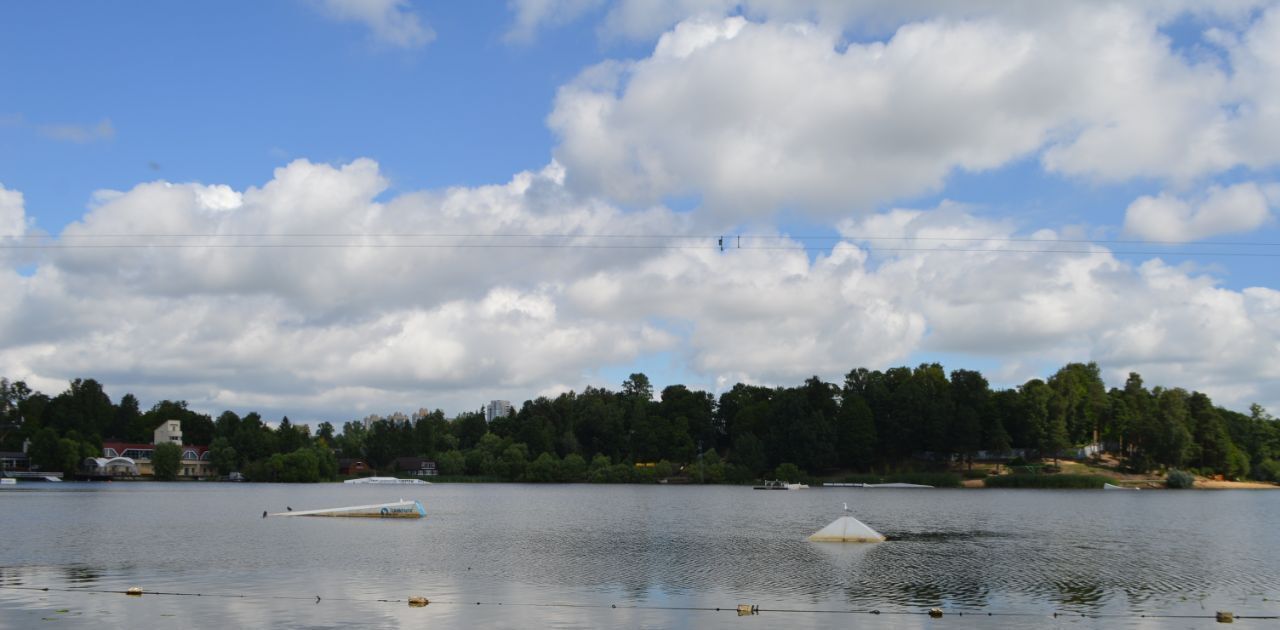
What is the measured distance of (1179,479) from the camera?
159m

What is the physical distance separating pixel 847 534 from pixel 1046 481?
112 meters

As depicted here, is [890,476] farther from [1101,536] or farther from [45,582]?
[45,582]

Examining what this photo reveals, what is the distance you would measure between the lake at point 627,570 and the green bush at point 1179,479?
76210 mm

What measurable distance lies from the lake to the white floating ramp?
4.60 feet

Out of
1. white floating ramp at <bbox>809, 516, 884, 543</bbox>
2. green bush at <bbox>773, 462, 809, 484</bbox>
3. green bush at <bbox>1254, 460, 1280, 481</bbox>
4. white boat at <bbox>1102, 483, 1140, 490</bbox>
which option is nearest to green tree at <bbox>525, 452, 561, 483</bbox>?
green bush at <bbox>773, 462, 809, 484</bbox>

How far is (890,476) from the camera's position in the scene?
565 ft

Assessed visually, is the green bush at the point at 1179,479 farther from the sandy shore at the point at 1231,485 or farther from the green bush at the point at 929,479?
the green bush at the point at 929,479

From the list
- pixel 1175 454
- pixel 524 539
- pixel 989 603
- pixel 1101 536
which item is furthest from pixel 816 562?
pixel 1175 454

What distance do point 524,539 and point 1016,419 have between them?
135 m

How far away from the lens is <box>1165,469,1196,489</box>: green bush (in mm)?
159250

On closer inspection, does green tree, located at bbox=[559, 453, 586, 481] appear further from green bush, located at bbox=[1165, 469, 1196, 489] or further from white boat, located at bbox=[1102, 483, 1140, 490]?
green bush, located at bbox=[1165, 469, 1196, 489]

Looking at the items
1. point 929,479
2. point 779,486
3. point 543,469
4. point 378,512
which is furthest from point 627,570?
point 543,469

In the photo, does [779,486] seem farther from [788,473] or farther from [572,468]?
[572,468]

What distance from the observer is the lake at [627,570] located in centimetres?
3209
